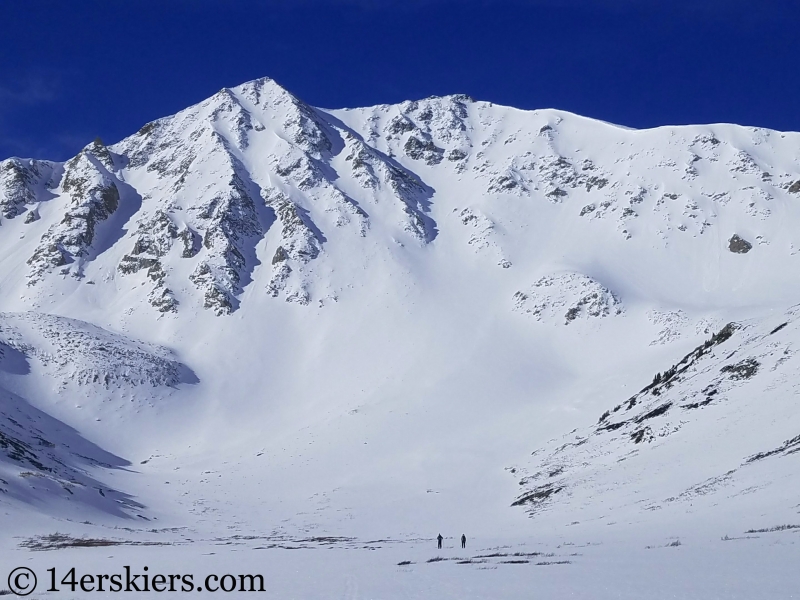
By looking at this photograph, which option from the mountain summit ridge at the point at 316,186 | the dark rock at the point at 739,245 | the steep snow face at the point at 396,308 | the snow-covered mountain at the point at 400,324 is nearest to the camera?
the snow-covered mountain at the point at 400,324

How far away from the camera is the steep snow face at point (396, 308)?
58656mm

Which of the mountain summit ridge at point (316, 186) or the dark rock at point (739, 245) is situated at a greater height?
the mountain summit ridge at point (316, 186)

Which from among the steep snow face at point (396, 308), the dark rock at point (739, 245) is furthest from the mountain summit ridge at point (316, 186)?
the dark rock at point (739, 245)

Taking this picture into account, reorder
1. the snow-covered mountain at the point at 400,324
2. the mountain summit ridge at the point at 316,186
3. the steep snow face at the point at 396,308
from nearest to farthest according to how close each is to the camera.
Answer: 1. the snow-covered mountain at the point at 400,324
2. the steep snow face at the point at 396,308
3. the mountain summit ridge at the point at 316,186

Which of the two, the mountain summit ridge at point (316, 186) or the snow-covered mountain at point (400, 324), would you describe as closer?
the snow-covered mountain at point (400, 324)

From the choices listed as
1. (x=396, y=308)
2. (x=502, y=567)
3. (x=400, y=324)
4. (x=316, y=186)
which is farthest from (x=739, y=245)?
(x=502, y=567)

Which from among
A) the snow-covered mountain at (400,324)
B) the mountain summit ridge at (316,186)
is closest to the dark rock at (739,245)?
the snow-covered mountain at (400,324)

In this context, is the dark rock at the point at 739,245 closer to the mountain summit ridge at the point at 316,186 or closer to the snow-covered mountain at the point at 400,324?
the snow-covered mountain at the point at 400,324

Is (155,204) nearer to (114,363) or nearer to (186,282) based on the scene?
(186,282)

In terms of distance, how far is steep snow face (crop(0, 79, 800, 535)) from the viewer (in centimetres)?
5866

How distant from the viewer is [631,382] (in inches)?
3073

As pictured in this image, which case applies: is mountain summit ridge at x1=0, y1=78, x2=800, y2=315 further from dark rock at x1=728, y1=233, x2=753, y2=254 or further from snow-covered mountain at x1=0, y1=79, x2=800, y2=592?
dark rock at x1=728, y1=233, x2=753, y2=254

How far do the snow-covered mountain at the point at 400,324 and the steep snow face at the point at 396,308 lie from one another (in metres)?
0.52

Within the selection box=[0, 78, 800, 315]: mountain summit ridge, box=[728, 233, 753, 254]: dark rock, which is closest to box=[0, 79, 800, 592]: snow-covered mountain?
box=[728, 233, 753, 254]: dark rock
